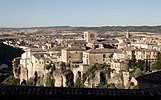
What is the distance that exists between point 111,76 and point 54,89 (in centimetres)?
2565

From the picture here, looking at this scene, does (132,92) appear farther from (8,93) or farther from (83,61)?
(83,61)

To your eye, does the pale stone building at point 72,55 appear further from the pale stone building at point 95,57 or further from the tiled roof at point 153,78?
the tiled roof at point 153,78

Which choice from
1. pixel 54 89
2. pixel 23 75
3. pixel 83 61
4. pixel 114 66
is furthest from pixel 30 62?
pixel 54 89

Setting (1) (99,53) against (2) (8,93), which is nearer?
(2) (8,93)

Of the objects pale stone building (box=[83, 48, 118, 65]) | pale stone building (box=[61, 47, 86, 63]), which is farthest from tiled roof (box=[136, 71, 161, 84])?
pale stone building (box=[61, 47, 86, 63])

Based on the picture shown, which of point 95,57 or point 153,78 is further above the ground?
point 153,78

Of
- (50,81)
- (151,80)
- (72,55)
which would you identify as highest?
(151,80)

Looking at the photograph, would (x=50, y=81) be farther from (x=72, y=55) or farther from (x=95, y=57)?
(x=72, y=55)

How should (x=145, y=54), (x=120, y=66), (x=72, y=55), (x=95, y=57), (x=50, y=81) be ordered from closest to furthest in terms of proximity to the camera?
(x=120, y=66) < (x=50, y=81) < (x=95, y=57) < (x=145, y=54) < (x=72, y=55)

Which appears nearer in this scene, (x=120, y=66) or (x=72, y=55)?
(x=120, y=66)

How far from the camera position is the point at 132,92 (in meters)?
5.61

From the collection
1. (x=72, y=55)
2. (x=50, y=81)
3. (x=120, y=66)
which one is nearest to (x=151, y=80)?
(x=120, y=66)

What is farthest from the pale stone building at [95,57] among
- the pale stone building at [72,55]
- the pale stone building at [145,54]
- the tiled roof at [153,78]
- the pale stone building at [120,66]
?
the tiled roof at [153,78]

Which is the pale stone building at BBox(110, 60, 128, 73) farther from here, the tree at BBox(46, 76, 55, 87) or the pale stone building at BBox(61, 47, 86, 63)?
the pale stone building at BBox(61, 47, 86, 63)
